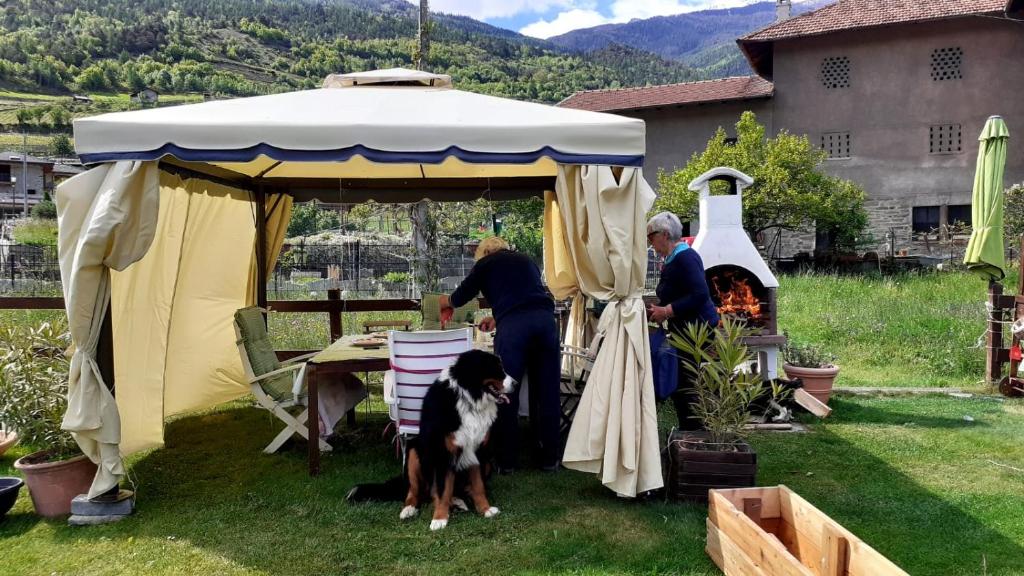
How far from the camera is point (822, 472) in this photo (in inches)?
185

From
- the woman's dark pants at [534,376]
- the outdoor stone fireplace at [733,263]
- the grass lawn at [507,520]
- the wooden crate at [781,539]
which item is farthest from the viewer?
the outdoor stone fireplace at [733,263]

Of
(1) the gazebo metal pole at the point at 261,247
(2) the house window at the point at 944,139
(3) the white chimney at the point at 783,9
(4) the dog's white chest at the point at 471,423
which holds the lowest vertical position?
(4) the dog's white chest at the point at 471,423

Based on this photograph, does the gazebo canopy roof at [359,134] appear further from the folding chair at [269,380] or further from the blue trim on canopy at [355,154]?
the folding chair at [269,380]

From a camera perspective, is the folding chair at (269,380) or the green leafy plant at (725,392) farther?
the folding chair at (269,380)

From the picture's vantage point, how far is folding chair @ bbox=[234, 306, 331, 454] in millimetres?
5078

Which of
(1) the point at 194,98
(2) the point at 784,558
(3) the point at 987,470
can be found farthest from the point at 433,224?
(1) the point at 194,98

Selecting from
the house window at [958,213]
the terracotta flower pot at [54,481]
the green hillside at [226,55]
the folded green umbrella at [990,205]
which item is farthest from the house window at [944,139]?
the green hillside at [226,55]

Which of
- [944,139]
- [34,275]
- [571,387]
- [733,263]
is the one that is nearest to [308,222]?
[34,275]

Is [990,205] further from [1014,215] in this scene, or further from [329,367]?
[1014,215]

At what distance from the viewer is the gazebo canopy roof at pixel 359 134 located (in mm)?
3832

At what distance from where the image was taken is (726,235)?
657 cm

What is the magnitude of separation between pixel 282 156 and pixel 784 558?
322 cm

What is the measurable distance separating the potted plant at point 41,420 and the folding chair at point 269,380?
1.16 m

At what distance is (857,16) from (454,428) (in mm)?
24827
